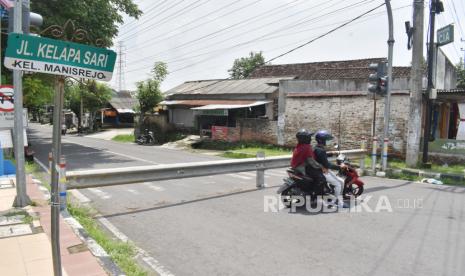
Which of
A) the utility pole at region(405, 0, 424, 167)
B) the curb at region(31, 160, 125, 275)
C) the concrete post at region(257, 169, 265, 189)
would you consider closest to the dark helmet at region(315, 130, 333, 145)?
the concrete post at region(257, 169, 265, 189)

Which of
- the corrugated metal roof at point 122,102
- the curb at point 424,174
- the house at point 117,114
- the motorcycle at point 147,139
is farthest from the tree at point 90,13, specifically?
the house at point 117,114

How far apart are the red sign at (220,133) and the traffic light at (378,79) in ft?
41.5

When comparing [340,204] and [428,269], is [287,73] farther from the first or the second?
[428,269]

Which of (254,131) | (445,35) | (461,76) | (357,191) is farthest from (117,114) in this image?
(357,191)

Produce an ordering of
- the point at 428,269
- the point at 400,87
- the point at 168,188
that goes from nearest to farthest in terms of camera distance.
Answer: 1. the point at 428,269
2. the point at 168,188
3. the point at 400,87

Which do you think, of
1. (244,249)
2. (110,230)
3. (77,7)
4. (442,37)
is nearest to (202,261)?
(244,249)

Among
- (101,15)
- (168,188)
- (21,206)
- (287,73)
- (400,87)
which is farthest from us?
(287,73)

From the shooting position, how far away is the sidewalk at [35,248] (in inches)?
179

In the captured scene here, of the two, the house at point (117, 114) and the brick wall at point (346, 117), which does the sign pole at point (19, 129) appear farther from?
the house at point (117, 114)

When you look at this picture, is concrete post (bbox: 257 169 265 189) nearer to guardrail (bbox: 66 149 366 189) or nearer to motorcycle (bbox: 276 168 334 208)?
guardrail (bbox: 66 149 366 189)

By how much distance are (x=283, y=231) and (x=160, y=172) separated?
119 inches

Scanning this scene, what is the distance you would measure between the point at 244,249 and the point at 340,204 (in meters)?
3.21

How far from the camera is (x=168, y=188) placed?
33.2ft

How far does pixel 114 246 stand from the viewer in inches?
213
